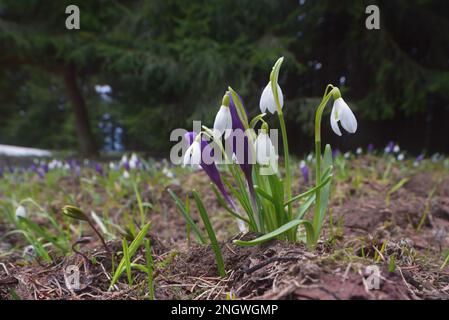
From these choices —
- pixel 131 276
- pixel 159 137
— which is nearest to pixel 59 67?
pixel 159 137

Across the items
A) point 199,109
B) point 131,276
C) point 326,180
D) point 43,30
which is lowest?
point 131,276

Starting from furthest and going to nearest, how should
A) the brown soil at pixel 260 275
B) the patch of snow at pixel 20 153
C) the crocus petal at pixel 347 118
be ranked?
the patch of snow at pixel 20 153 < the crocus petal at pixel 347 118 < the brown soil at pixel 260 275

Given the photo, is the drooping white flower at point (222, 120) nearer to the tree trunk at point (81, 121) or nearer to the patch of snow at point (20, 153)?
the tree trunk at point (81, 121)

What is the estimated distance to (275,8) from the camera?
5.42m

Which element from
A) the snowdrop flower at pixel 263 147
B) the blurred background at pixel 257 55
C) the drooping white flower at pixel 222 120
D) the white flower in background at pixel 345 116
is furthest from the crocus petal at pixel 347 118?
the blurred background at pixel 257 55

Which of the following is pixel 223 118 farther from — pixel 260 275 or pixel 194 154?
pixel 260 275

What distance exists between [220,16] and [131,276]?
16.6ft

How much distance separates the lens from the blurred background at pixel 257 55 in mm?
5211

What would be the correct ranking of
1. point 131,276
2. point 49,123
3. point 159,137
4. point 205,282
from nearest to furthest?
point 205,282, point 131,276, point 159,137, point 49,123

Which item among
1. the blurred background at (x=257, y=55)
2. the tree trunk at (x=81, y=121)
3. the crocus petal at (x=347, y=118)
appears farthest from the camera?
the tree trunk at (x=81, y=121)

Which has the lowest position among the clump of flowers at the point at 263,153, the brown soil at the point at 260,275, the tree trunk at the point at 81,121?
the brown soil at the point at 260,275

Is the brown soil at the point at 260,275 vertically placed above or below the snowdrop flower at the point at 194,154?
below
